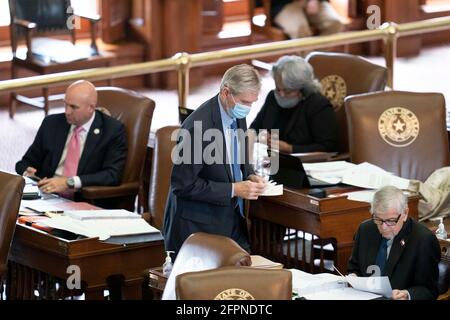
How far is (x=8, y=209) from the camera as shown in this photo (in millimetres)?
5574

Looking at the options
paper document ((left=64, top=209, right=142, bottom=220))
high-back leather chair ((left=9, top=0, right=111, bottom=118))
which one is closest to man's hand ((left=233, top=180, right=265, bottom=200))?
paper document ((left=64, top=209, right=142, bottom=220))

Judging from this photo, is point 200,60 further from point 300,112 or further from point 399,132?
point 399,132

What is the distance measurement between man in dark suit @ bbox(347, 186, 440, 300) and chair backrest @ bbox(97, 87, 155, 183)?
1.93 m

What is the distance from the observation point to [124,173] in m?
6.82

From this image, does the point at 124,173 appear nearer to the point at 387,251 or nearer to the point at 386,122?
the point at 386,122

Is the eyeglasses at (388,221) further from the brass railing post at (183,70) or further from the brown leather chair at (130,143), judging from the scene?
the brass railing post at (183,70)

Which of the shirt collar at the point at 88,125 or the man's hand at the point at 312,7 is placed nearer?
the shirt collar at the point at 88,125

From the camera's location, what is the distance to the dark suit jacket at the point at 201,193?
5246 millimetres

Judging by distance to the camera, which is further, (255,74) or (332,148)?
(332,148)

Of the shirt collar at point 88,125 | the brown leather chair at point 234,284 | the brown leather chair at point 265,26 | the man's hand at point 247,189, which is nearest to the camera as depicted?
the brown leather chair at point 234,284

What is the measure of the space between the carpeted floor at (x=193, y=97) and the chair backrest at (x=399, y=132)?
2091 mm

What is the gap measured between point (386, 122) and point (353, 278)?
201 centimetres

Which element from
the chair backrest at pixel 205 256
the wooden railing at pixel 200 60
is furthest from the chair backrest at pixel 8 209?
the wooden railing at pixel 200 60
